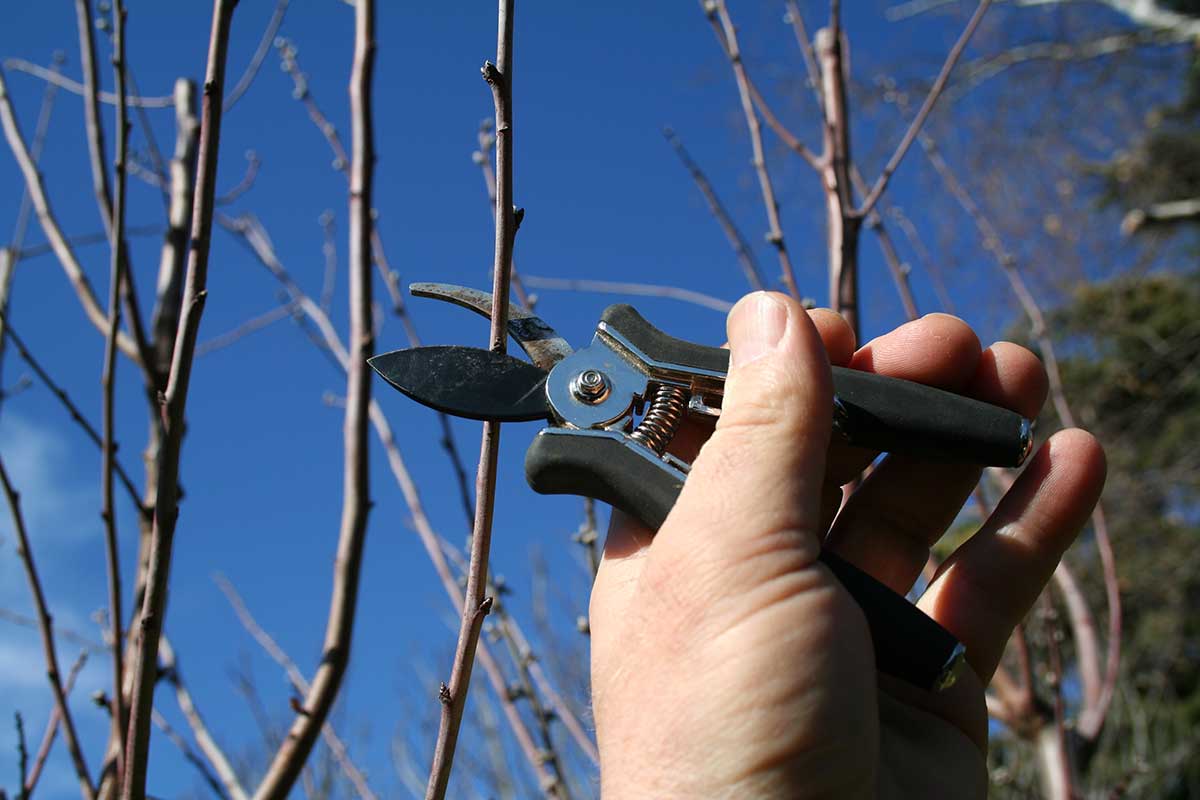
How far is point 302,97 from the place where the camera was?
2420 mm

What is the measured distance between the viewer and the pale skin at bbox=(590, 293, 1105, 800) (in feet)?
3.46

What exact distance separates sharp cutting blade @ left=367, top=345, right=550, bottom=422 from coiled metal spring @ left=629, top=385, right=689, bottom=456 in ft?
0.48

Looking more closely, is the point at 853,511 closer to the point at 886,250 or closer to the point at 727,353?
the point at 727,353

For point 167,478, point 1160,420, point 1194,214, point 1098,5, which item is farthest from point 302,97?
point 1160,420

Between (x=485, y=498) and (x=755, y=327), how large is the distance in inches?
15.4

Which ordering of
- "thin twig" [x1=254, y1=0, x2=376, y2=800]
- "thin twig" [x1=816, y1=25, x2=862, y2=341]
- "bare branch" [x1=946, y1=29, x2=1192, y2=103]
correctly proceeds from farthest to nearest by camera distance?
"bare branch" [x1=946, y1=29, x2=1192, y2=103] < "thin twig" [x1=816, y1=25, x2=862, y2=341] < "thin twig" [x1=254, y1=0, x2=376, y2=800]

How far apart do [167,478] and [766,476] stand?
0.74 metres

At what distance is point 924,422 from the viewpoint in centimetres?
143

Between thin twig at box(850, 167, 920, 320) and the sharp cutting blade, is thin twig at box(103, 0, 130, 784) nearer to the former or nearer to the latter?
the sharp cutting blade

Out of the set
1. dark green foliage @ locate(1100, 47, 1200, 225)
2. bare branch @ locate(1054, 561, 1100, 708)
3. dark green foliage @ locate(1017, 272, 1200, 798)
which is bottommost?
dark green foliage @ locate(1017, 272, 1200, 798)

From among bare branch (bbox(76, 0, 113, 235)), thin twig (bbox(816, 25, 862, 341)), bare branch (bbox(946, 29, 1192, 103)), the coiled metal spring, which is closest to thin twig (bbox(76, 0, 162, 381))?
bare branch (bbox(76, 0, 113, 235))

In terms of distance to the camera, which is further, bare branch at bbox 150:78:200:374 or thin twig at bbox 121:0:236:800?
bare branch at bbox 150:78:200:374

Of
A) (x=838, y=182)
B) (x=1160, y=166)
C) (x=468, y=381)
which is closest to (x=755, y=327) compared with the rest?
(x=468, y=381)

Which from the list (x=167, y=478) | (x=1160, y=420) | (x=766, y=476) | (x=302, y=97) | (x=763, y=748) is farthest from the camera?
(x=1160, y=420)
